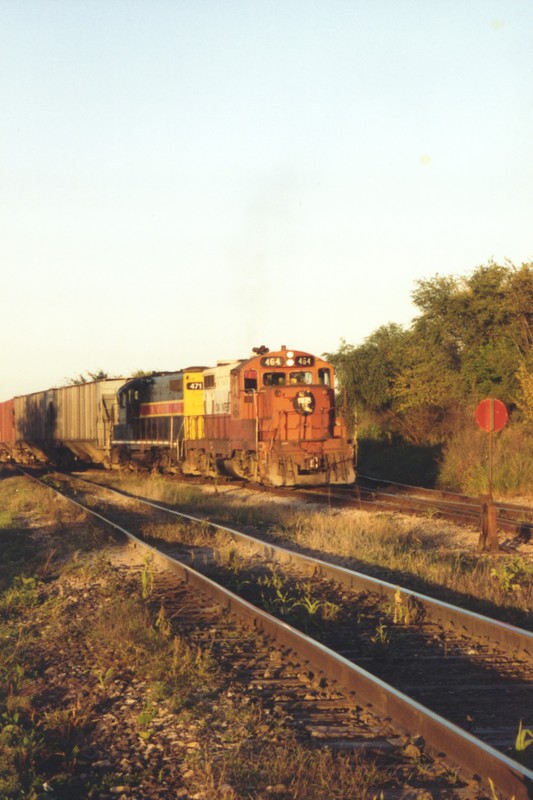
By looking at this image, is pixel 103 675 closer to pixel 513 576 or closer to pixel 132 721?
pixel 132 721

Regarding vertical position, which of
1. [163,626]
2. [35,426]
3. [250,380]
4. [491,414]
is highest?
[250,380]

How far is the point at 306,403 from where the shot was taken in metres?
20.5

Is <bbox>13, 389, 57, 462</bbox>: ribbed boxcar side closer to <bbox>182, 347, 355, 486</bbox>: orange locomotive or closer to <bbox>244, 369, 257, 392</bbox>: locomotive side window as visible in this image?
<bbox>182, 347, 355, 486</bbox>: orange locomotive

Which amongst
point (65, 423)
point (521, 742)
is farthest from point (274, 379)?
point (65, 423)

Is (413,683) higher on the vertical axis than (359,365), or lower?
lower

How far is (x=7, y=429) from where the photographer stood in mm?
51875

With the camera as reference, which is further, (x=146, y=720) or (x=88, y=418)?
(x=88, y=418)

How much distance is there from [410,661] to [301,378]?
585 inches

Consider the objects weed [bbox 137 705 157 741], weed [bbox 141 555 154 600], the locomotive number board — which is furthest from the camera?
the locomotive number board

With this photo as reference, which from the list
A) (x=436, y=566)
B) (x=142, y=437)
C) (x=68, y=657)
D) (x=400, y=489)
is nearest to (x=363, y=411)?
(x=142, y=437)

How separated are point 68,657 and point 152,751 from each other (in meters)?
2.32

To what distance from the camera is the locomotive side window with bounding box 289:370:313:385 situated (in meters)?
21.0

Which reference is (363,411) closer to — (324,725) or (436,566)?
(436,566)

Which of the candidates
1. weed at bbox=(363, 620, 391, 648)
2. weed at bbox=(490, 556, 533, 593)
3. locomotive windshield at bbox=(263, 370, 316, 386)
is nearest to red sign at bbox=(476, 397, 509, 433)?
weed at bbox=(490, 556, 533, 593)
